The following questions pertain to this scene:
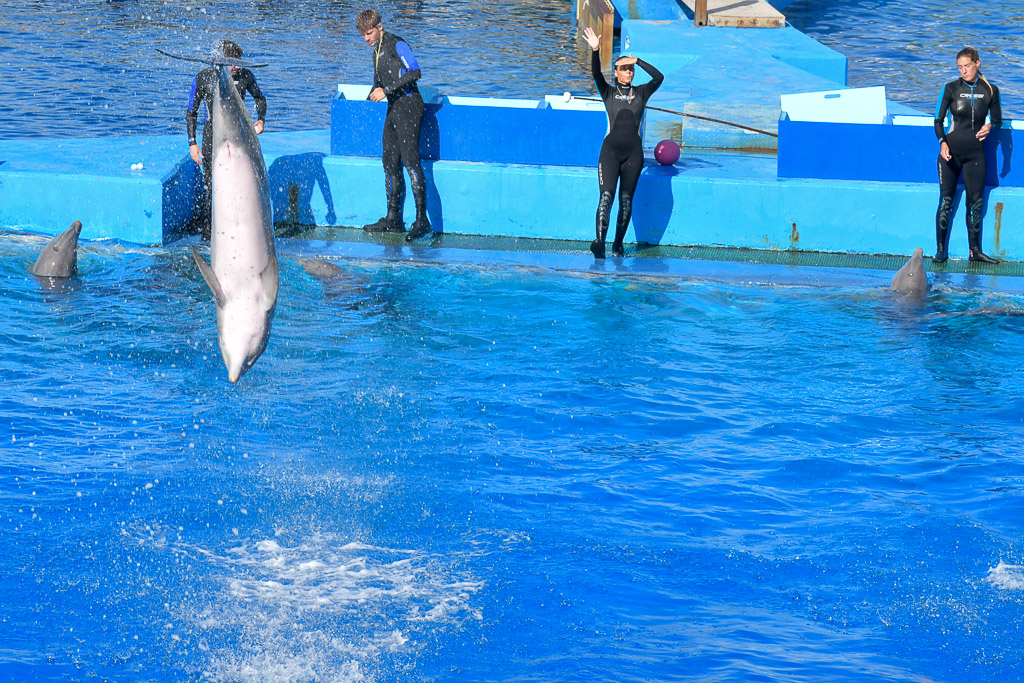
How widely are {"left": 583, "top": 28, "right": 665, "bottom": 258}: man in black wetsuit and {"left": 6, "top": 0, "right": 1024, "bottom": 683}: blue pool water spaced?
66 centimetres

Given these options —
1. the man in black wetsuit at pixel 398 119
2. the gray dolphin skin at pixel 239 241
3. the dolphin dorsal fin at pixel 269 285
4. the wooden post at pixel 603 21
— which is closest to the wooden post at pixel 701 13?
the wooden post at pixel 603 21

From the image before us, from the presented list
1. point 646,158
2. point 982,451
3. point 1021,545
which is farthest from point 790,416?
point 646,158

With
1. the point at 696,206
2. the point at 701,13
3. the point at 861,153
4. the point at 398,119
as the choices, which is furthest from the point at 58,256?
the point at 701,13

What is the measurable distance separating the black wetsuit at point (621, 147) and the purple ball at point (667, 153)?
0.85 meters

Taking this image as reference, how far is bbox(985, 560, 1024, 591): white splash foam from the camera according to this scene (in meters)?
5.95

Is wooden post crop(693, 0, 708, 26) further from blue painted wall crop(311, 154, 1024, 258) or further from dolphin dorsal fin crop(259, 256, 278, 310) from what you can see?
dolphin dorsal fin crop(259, 256, 278, 310)

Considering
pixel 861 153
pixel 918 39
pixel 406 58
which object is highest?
pixel 918 39

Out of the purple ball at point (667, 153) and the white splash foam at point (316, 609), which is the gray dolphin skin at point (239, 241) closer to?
the white splash foam at point (316, 609)

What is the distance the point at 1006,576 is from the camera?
6047mm

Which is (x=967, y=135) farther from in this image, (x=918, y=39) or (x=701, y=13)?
(x=918, y=39)

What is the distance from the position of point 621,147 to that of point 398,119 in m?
2.12

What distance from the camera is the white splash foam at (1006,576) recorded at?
5949mm

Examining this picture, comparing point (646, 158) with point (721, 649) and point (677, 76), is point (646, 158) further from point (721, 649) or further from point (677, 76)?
point (721, 649)

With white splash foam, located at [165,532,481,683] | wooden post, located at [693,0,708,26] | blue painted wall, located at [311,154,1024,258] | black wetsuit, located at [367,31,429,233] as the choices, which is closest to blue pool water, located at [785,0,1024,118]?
wooden post, located at [693,0,708,26]
